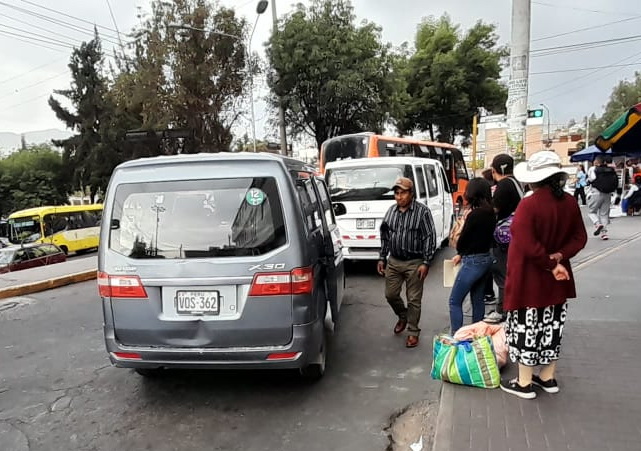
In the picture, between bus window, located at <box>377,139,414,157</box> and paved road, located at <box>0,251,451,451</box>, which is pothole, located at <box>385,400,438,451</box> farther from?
bus window, located at <box>377,139,414,157</box>

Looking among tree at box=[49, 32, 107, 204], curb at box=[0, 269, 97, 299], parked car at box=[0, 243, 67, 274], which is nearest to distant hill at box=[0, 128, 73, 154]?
tree at box=[49, 32, 107, 204]

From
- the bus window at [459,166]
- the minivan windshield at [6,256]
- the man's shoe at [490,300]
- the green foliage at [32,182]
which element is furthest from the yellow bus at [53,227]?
the man's shoe at [490,300]

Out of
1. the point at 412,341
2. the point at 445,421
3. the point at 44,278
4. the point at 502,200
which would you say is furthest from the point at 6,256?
the point at 445,421

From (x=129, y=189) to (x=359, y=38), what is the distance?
63.1 ft

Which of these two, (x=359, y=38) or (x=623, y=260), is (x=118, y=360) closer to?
(x=623, y=260)

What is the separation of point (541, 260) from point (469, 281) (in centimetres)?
147

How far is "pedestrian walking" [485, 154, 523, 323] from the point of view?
4520 mm

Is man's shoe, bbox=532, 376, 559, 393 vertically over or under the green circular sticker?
under

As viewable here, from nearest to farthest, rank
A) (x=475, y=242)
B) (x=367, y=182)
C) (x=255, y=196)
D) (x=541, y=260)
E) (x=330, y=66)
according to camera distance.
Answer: (x=541, y=260) → (x=255, y=196) → (x=475, y=242) → (x=367, y=182) → (x=330, y=66)

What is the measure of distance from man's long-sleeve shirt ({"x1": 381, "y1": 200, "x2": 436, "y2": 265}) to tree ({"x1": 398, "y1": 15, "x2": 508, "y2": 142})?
2321 centimetres

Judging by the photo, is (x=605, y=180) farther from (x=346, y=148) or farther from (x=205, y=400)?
(x=205, y=400)

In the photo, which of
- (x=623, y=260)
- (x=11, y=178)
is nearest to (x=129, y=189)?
(x=623, y=260)

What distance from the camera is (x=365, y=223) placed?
774cm

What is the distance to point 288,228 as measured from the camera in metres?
3.34
